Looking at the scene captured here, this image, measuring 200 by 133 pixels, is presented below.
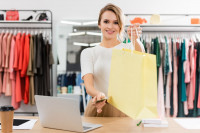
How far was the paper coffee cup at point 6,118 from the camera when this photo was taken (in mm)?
1171

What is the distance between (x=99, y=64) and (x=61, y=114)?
510 mm

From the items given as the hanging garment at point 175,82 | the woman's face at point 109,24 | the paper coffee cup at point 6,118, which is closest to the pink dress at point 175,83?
the hanging garment at point 175,82

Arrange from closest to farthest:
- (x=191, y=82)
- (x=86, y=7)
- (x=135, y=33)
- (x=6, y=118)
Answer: (x=6, y=118) < (x=135, y=33) < (x=191, y=82) < (x=86, y=7)

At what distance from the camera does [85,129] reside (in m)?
1.24

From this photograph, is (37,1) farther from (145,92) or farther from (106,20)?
(145,92)

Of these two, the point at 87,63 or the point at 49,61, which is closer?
the point at 87,63

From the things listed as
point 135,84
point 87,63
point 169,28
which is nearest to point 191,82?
point 169,28

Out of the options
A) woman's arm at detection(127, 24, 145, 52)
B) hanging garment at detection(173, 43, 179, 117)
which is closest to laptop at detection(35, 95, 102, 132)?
woman's arm at detection(127, 24, 145, 52)

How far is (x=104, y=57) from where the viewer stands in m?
1.62

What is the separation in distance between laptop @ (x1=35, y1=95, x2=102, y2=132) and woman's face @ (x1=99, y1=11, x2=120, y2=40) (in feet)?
1.97

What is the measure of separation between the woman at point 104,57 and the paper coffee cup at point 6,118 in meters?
0.49

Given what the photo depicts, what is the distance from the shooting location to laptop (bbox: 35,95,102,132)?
1160 mm

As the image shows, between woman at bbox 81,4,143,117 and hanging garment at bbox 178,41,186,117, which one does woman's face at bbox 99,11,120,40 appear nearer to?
woman at bbox 81,4,143,117

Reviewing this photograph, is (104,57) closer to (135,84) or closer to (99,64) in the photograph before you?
(99,64)
